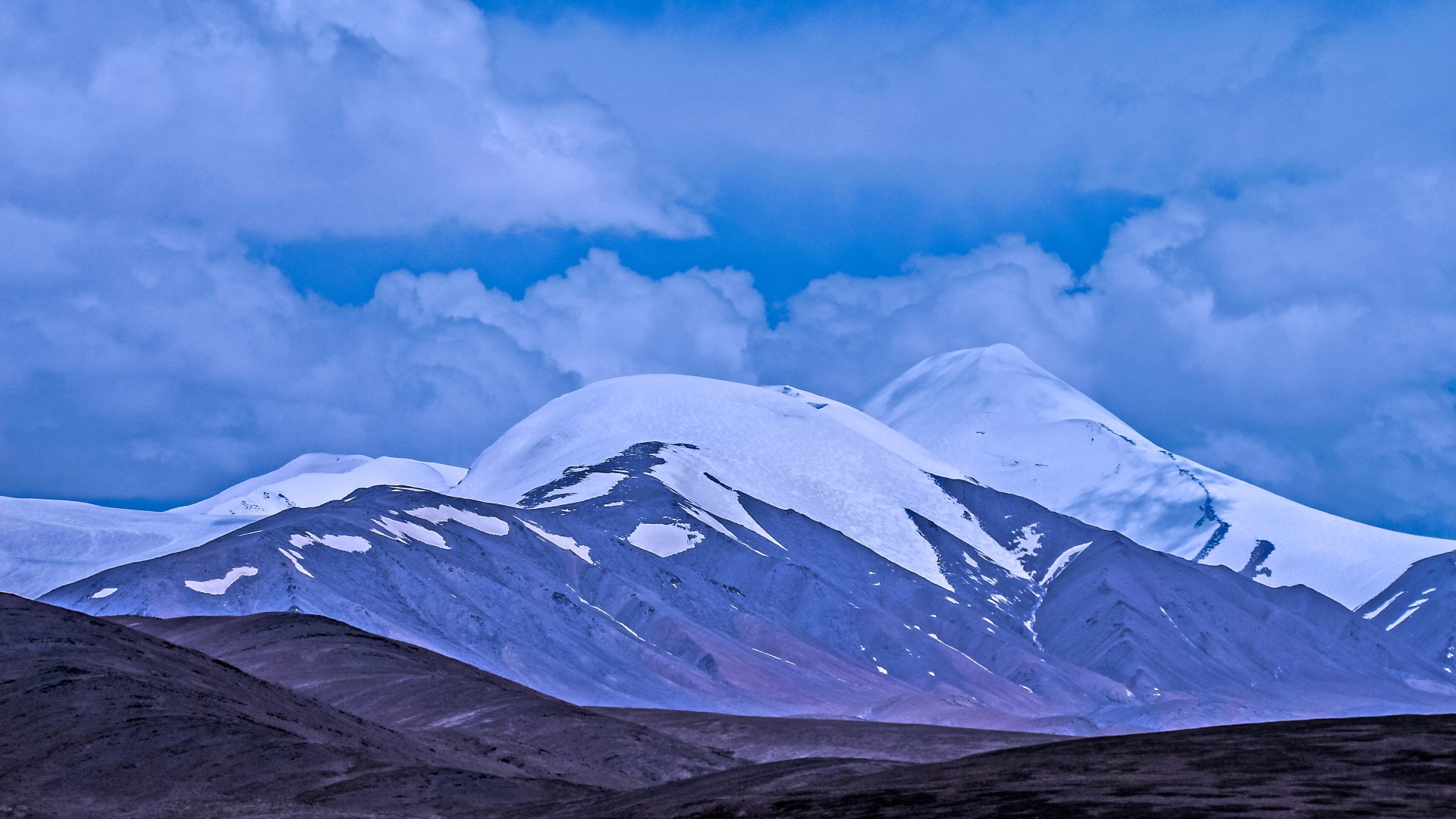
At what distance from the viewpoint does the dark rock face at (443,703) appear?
8156 cm

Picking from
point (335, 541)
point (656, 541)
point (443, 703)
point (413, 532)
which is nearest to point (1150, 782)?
point (443, 703)

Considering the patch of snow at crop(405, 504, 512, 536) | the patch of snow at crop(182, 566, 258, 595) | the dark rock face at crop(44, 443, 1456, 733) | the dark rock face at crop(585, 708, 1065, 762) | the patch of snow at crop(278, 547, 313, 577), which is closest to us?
the dark rock face at crop(585, 708, 1065, 762)

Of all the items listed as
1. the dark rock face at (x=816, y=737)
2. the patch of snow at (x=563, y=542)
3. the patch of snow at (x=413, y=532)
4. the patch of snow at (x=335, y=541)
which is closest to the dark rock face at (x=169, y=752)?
the dark rock face at (x=816, y=737)

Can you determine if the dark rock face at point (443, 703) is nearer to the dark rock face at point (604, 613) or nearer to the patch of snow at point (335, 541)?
the dark rock face at point (604, 613)

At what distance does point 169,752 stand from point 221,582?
84.5 m

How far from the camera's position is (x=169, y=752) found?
197 feet

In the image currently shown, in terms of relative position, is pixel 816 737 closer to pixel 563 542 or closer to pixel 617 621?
pixel 617 621

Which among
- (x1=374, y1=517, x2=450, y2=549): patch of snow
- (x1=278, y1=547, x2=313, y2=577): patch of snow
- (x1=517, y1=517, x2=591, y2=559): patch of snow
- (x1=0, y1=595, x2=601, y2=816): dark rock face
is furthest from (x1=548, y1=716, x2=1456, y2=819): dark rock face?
(x1=517, y1=517, x2=591, y2=559): patch of snow

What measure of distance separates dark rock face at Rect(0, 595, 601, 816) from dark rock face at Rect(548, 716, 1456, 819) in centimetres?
1246

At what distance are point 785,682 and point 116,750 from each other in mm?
113954

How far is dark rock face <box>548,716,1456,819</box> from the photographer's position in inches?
1353

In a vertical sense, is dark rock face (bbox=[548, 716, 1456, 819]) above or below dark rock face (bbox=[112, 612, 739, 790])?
below

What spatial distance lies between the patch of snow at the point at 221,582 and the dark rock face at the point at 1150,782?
323ft

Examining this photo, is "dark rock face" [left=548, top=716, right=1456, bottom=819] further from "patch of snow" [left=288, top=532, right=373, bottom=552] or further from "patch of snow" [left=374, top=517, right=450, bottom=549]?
"patch of snow" [left=374, top=517, right=450, bottom=549]
